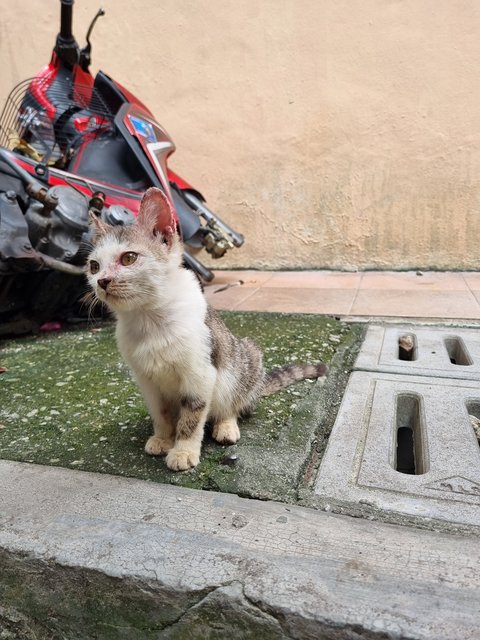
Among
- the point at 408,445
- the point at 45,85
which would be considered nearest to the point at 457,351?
the point at 408,445

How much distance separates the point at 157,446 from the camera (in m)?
1.60

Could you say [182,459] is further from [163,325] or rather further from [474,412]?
[474,412]

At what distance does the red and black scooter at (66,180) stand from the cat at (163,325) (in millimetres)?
1277

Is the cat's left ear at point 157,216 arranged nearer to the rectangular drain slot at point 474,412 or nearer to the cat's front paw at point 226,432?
the cat's front paw at point 226,432

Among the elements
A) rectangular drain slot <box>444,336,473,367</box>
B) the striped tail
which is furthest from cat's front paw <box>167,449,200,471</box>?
rectangular drain slot <box>444,336,473,367</box>

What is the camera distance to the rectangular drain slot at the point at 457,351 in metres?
2.38

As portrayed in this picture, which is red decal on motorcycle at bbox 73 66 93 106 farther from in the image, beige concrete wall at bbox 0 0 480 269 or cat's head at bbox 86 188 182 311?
cat's head at bbox 86 188 182 311

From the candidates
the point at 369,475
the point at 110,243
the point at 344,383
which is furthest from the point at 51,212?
the point at 369,475

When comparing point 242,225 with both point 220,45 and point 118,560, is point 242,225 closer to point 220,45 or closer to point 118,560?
point 220,45

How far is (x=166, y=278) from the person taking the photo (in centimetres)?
148

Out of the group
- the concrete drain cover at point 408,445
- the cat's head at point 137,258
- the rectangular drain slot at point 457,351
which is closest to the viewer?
the concrete drain cover at point 408,445

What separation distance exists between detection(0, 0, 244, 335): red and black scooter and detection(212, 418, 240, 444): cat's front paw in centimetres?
147

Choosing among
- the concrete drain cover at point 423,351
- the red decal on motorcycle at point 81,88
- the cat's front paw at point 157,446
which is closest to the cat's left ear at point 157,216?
the cat's front paw at point 157,446

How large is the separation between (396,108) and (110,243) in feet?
13.4
